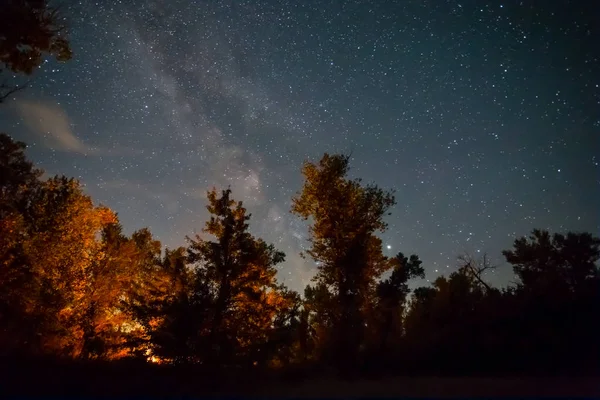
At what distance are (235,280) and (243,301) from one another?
1.16 metres

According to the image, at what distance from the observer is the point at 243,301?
17.2 m

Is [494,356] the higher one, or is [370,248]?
[370,248]

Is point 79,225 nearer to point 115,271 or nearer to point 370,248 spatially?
point 115,271

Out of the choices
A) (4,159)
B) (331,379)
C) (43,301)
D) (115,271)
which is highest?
(4,159)

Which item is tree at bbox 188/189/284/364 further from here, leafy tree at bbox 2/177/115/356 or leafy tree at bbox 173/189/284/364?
leafy tree at bbox 2/177/115/356

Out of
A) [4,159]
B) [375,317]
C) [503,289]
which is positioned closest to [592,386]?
[503,289]

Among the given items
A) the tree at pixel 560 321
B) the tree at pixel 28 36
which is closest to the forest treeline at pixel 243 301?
the tree at pixel 560 321

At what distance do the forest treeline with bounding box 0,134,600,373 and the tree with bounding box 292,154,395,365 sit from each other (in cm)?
7

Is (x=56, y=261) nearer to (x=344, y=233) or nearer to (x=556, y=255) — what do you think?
(x=344, y=233)

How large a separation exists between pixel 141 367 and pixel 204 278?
5.85 meters

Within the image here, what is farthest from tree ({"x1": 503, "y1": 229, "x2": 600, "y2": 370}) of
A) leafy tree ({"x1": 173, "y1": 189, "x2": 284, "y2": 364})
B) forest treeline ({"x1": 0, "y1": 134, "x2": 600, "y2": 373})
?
leafy tree ({"x1": 173, "y1": 189, "x2": 284, "y2": 364})

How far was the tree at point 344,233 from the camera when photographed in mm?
20062

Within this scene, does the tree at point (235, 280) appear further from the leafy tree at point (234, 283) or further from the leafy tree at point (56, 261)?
the leafy tree at point (56, 261)

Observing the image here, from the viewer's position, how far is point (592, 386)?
37.8ft
